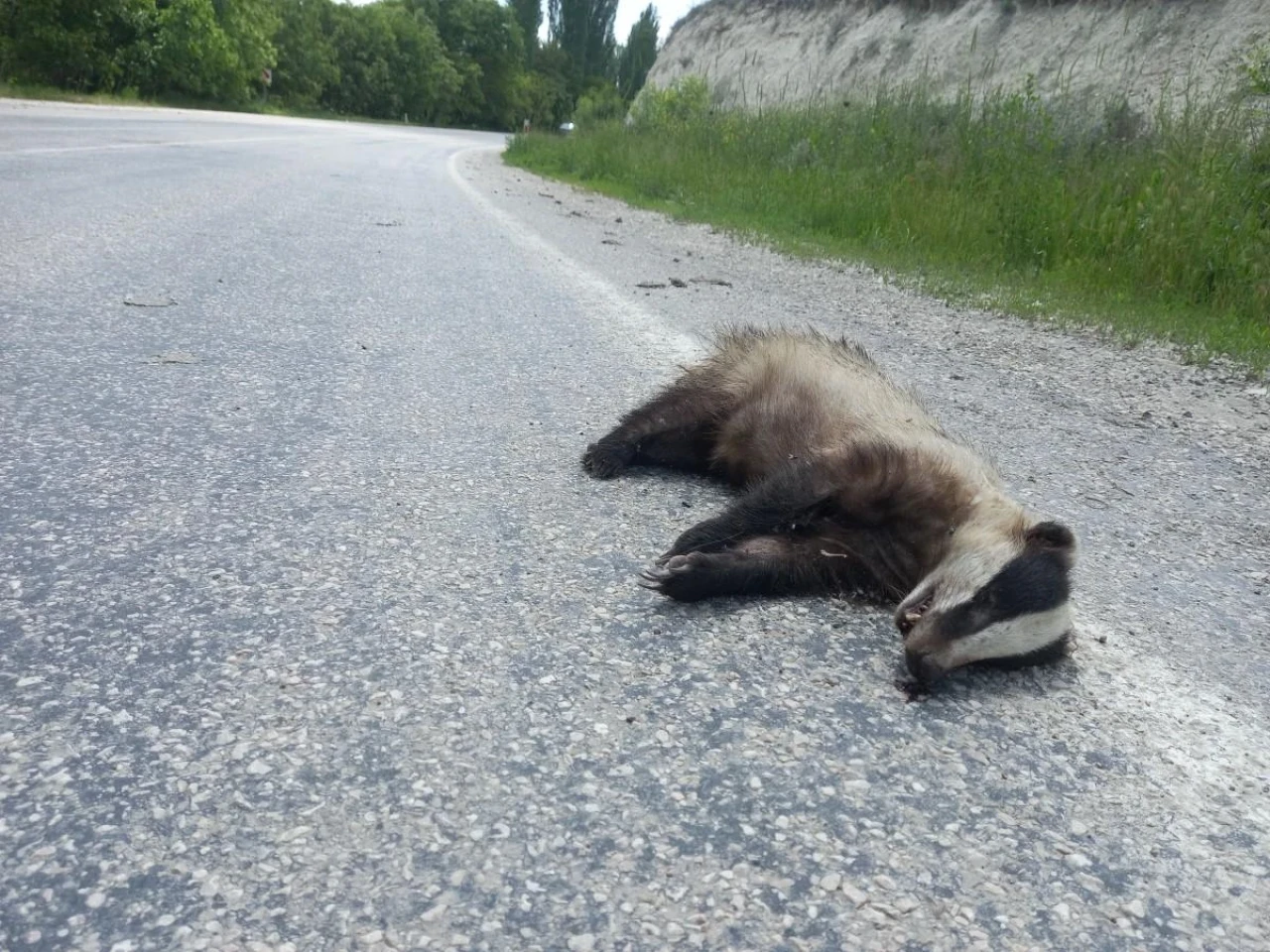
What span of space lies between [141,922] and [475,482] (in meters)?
1.97

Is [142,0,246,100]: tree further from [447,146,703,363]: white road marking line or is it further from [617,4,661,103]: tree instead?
[617,4,661,103]: tree

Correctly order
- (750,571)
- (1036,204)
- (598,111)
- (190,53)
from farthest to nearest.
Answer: (190,53), (598,111), (1036,204), (750,571)

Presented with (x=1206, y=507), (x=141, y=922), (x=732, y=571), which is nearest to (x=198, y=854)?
(x=141, y=922)

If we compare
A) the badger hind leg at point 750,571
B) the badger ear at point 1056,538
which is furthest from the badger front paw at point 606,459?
the badger ear at point 1056,538

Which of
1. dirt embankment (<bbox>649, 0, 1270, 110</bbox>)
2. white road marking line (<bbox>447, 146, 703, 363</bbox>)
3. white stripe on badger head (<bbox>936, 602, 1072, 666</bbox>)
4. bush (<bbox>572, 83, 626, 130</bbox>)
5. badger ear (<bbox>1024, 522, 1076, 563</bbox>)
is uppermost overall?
dirt embankment (<bbox>649, 0, 1270, 110</bbox>)

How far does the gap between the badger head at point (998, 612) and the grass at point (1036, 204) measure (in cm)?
446

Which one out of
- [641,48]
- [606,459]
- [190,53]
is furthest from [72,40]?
[641,48]

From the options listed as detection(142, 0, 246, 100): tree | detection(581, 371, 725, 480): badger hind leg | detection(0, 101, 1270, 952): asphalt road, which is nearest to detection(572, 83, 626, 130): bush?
detection(142, 0, 246, 100): tree

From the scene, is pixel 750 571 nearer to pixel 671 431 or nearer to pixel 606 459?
pixel 606 459

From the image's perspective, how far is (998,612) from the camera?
2.46 m

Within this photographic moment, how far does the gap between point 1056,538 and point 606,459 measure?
1570 millimetres

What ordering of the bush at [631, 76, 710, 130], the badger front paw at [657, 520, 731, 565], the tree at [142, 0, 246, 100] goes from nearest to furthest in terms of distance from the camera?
1. the badger front paw at [657, 520, 731, 565]
2. the bush at [631, 76, 710, 130]
3. the tree at [142, 0, 246, 100]

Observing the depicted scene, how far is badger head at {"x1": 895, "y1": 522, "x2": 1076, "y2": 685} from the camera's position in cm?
236

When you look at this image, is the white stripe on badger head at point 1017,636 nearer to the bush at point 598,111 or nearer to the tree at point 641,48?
the bush at point 598,111
